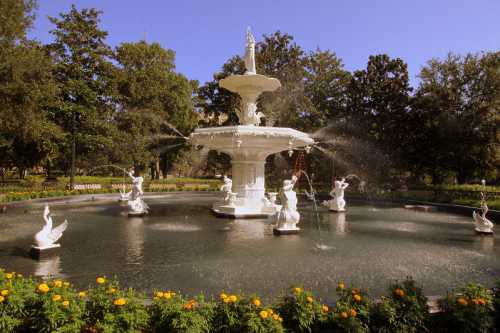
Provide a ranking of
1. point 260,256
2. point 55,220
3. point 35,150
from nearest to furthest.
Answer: point 260,256
point 55,220
point 35,150

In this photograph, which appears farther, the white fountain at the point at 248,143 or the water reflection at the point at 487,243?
the white fountain at the point at 248,143

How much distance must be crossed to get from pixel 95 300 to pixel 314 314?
8.14 feet

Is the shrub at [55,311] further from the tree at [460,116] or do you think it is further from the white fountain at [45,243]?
the tree at [460,116]

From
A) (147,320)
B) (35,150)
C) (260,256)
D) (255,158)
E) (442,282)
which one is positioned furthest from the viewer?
(35,150)

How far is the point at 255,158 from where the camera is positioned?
16.2 meters

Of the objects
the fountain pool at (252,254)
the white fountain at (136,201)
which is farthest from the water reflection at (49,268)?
the white fountain at (136,201)

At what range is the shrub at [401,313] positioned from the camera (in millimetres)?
3971

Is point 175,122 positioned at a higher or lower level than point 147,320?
higher

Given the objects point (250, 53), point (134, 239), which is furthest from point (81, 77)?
point (134, 239)

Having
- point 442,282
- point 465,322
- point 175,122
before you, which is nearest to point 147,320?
point 465,322

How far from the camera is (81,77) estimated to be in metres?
32.9

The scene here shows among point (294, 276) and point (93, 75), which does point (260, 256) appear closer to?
point (294, 276)

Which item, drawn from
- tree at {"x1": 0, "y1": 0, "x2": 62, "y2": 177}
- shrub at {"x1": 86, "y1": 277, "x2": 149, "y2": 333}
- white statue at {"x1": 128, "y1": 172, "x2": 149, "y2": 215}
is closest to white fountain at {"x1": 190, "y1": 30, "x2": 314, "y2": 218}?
white statue at {"x1": 128, "y1": 172, "x2": 149, "y2": 215}

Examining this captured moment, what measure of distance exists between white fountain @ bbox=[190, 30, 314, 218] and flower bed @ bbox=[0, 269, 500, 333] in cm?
1027
